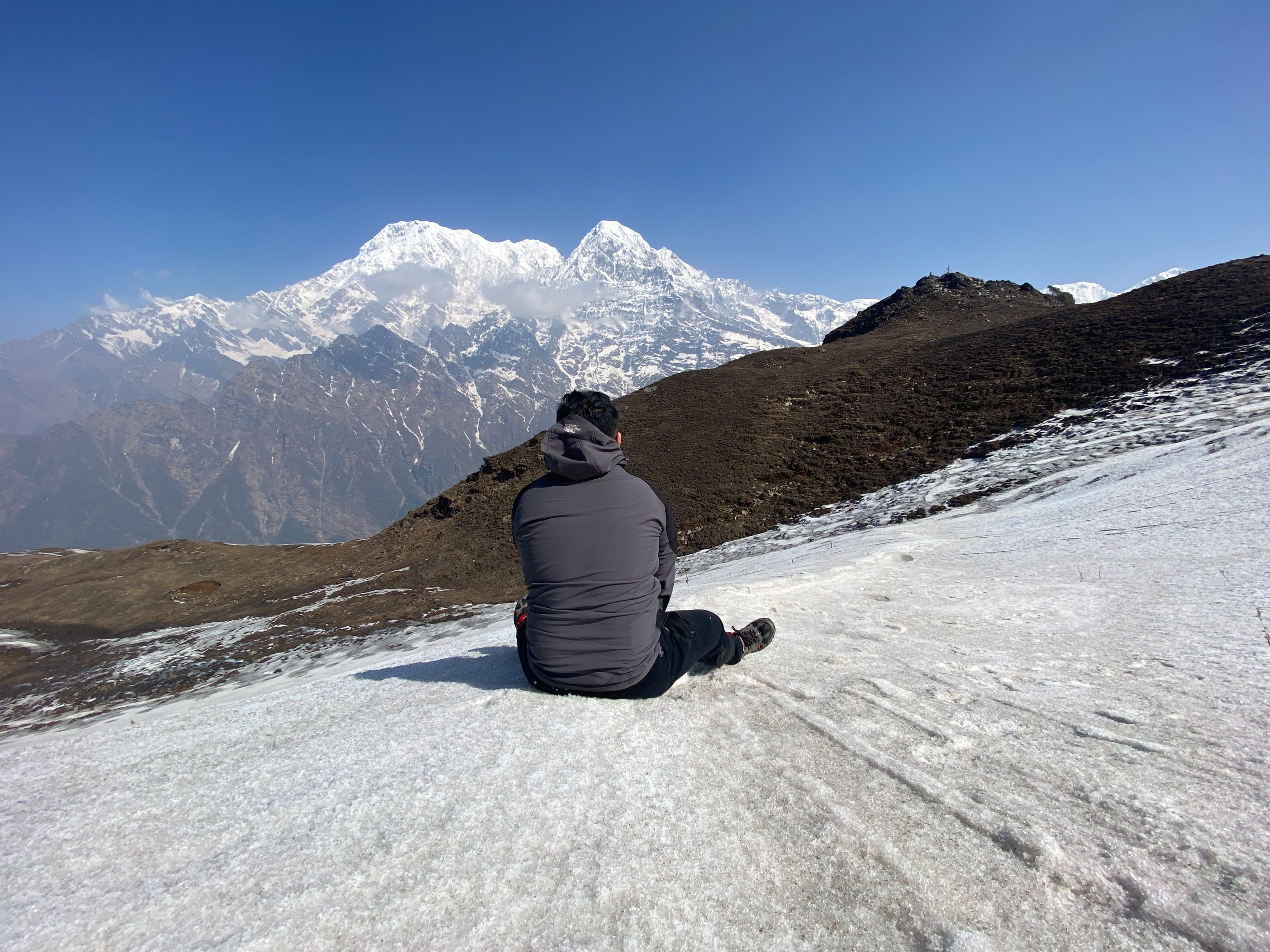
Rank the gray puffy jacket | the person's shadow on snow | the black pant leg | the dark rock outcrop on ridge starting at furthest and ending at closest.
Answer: the dark rock outcrop on ridge < the person's shadow on snow < the black pant leg < the gray puffy jacket

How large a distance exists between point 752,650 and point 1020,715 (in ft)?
6.90

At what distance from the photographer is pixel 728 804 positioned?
2.95 metres

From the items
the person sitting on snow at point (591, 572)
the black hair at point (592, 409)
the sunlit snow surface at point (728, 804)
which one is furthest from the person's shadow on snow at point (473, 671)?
the black hair at point (592, 409)

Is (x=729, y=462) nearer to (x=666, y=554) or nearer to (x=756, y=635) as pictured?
(x=756, y=635)

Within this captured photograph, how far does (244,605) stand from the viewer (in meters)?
23.0

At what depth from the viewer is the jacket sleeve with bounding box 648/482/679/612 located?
14.7 ft

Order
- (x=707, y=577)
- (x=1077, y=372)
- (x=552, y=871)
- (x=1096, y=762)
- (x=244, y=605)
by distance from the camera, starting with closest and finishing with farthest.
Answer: (x=552, y=871) < (x=1096, y=762) < (x=707, y=577) < (x=1077, y=372) < (x=244, y=605)

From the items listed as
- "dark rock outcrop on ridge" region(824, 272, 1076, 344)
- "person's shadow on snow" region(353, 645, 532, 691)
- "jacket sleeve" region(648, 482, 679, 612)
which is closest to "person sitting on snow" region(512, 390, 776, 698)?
"jacket sleeve" region(648, 482, 679, 612)

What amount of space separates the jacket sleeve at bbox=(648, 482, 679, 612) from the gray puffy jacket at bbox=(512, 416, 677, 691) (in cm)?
25

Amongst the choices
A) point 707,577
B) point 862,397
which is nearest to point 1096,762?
point 707,577

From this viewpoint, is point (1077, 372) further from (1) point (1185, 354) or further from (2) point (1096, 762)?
(2) point (1096, 762)

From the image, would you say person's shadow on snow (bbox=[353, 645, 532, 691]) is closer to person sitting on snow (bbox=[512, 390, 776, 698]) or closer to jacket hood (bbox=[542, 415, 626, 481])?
person sitting on snow (bbox=[512, 390, 776, 698])

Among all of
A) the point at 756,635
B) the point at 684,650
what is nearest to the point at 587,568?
the point at 684,650

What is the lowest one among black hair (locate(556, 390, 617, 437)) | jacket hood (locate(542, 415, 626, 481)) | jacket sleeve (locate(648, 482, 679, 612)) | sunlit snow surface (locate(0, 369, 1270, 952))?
sunlit snow surface (locate(0, 369, 1270, 952))
